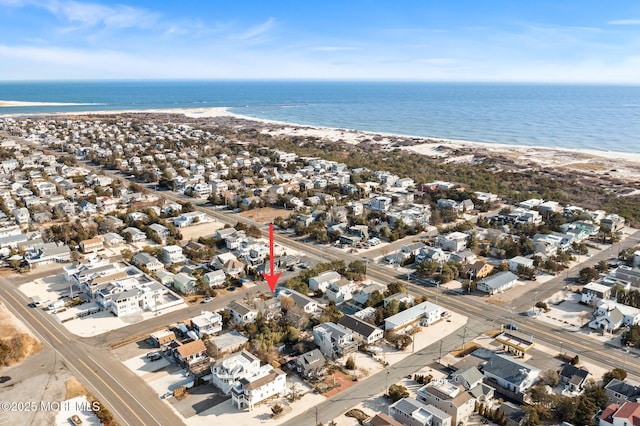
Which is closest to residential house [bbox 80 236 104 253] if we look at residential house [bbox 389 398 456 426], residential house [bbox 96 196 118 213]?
residential house [bbox 96 196 118 213]

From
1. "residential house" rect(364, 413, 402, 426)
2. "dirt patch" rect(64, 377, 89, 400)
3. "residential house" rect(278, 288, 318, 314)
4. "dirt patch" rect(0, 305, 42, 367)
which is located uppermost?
"residential house" rect(278, 288, 318, 314)

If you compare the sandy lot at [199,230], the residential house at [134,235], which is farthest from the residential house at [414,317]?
the residential house at [134,235]

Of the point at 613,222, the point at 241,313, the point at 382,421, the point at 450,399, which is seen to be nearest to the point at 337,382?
the point at 382,421

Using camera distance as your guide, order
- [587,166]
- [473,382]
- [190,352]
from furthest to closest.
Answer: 1. [587,166]
2. [190,352]
3. [473,382]

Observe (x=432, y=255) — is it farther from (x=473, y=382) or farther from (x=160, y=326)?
(x=160, y=326)

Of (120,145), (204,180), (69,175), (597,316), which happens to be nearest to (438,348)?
(597,316)

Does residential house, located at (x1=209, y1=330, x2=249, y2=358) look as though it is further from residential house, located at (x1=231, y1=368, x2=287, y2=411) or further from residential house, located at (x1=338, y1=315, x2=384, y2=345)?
residential house, located at (x1=338, y1=315, x2=384, y2=345)

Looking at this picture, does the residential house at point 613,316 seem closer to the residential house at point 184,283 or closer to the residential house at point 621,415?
the residential house at point 621,415
